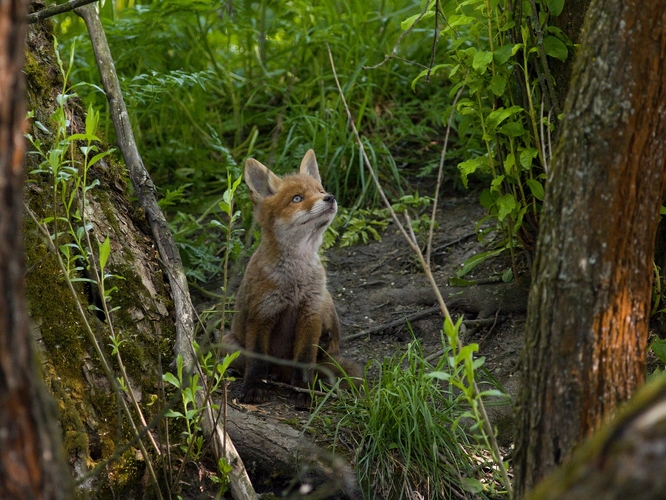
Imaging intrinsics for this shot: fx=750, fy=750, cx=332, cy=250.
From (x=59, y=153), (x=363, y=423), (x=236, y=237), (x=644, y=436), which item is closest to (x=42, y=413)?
(x=644, y=436)

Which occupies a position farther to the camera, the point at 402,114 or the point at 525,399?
the point at 402,114

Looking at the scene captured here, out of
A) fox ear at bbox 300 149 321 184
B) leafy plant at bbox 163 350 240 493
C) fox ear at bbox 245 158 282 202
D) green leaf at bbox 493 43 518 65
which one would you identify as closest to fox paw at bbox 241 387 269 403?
leafy plant at bbox 163 350 240 493

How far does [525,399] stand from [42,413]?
4.57 feet

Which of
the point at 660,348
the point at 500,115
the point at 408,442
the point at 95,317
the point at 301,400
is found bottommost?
the point at 301,400

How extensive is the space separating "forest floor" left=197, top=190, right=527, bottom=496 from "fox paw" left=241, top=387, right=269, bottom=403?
57 mm

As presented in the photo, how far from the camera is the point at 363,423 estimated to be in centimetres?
399

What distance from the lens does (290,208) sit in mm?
5262

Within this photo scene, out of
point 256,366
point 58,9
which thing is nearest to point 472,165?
point 256,366

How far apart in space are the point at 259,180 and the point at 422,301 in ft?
4.92

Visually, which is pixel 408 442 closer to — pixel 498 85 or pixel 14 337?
pixel 498 85

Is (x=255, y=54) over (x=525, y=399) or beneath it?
over

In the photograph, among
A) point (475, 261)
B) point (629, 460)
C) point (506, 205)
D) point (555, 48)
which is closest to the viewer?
point (629, 460)

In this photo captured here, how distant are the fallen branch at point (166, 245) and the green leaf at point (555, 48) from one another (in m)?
2.31

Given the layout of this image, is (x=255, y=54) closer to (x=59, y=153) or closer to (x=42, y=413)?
(x=59, y=153)
